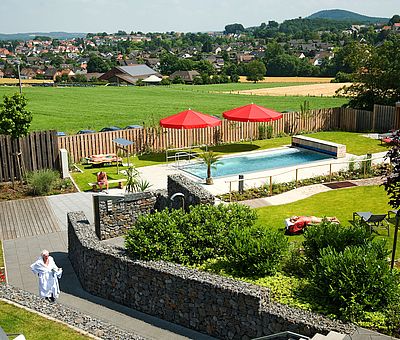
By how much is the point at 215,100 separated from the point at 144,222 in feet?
151

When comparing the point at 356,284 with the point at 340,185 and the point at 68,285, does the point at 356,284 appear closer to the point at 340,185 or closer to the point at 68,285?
the point at 68,285

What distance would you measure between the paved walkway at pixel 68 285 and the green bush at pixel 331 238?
2.73 metres

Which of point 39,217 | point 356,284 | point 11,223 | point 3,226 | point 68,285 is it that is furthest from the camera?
point 39,217

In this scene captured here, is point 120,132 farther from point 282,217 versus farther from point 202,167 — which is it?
point 282,217

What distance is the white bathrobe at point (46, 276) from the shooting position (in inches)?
372

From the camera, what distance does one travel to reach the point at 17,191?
18375mm

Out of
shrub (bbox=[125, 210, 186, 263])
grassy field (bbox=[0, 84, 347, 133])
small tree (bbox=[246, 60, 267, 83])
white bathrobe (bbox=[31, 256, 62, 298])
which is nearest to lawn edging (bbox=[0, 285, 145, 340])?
white bathrobe (bbox=[31, 256, 62, 298])

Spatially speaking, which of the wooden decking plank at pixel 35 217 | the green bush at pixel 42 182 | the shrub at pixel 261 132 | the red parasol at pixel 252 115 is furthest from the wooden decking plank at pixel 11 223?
the shrub at pixel 261 132

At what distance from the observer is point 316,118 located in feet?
97.1

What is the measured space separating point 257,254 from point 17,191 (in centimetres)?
1198

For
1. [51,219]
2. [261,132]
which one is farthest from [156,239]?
[261,132]

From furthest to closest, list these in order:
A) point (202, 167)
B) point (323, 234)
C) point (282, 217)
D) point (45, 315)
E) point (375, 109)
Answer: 1. point (375, 109)
2. point (202, 167)
3. point (282, 217)
4. point (323, 234)
5. point (45, 315)

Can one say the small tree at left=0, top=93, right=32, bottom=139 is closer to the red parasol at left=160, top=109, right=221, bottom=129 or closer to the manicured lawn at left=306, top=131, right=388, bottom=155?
the red parasol at left=160, top=109, right=221, bottom=129

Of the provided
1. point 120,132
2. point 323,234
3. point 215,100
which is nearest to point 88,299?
point 323,234
